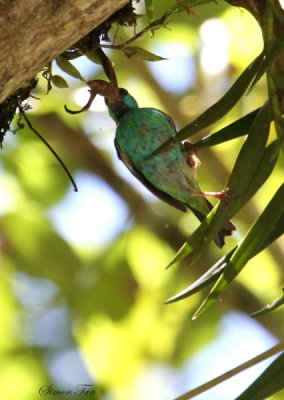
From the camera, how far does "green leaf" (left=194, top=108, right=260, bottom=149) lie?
1905 millimetres

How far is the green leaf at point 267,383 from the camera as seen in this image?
1.85m

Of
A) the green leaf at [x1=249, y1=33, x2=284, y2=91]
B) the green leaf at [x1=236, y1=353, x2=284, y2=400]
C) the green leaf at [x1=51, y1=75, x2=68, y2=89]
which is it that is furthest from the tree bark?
the green leaf at [x1=236, y1=353, x2=284, y2=400]

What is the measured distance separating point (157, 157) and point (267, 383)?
1.00 metres

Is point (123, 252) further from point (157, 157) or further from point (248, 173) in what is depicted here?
point (248, 173)

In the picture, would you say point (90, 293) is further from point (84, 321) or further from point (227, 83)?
point (227, 83)

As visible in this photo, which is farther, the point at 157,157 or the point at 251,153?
the point at 157,157

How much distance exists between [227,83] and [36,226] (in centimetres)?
109

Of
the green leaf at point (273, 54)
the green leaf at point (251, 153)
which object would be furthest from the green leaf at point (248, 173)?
the green leaf at point (273, 54)

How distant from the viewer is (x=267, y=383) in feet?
6.17

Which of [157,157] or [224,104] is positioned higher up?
[157,157]

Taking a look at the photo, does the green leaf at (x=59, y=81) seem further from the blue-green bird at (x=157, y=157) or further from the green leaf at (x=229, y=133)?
the green leaf at (x=229, y=133)

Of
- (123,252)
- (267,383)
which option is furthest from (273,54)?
(123,252)

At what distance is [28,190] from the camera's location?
3953 millimetres

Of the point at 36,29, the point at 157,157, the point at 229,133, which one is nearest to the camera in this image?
the point at 36,29
